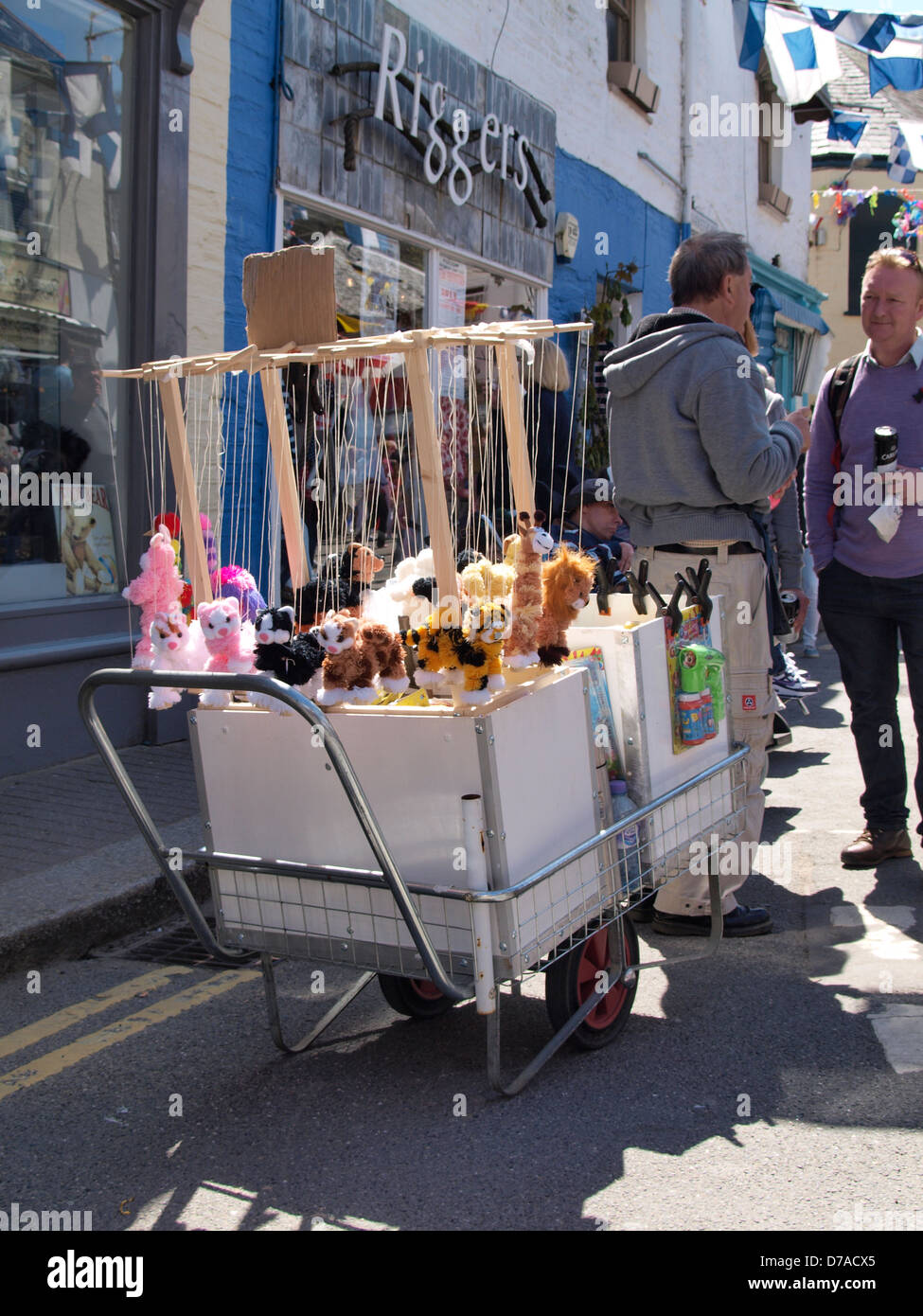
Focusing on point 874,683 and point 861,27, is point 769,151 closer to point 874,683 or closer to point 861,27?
point 861,27

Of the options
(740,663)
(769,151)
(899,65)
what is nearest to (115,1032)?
(740,663)

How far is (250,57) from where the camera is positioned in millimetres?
7016

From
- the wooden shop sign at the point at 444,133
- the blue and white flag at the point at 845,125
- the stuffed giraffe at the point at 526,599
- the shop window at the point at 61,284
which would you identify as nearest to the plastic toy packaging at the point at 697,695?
the stuffed giraffe at the point at 526,599

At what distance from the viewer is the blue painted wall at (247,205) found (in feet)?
22.7

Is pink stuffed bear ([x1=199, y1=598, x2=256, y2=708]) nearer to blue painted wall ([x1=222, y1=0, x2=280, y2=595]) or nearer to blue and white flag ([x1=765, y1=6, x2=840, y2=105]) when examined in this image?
blue painted wall ([x1=222, y1=0, x2=280, y2=595])

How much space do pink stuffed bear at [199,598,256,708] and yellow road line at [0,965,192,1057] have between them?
144 centimetres

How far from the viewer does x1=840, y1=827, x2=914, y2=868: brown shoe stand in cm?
500

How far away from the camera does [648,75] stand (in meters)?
13.1

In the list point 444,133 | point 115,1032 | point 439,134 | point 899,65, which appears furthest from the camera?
point 899,65

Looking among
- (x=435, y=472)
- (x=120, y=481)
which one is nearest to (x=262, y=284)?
(x=435, y=472)

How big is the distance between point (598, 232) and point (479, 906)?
1044 centimetres

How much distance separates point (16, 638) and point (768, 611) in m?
3.68

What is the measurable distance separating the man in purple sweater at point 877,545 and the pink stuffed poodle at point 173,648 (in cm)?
297
